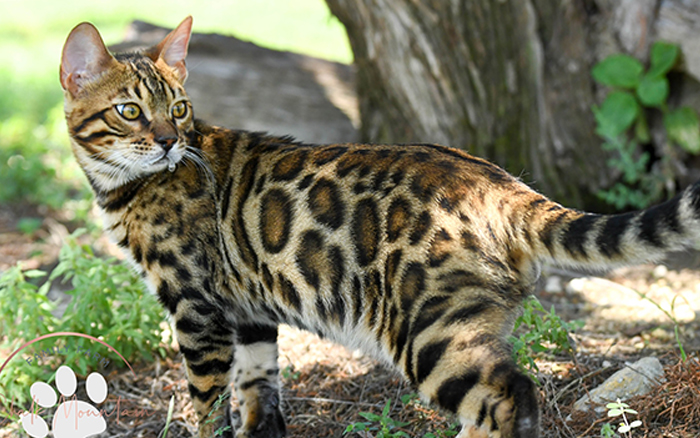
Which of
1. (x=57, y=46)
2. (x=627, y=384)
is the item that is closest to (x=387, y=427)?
(x=627, y=384)

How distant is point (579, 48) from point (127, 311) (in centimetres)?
418

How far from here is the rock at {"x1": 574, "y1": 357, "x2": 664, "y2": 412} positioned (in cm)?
334

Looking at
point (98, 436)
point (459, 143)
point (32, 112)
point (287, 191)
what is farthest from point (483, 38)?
point (32, 112)

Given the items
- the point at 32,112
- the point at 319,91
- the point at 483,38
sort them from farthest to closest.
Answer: the point at 32,112 < the point at 319,91 < the point at 483,38

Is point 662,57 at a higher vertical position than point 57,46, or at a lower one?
higher

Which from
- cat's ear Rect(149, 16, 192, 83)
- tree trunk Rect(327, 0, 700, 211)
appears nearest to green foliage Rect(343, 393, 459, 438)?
cat's ear Rect(149, 16, 192, 83)

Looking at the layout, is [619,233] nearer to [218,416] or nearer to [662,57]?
[218,416]

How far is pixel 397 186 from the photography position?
3053 mm

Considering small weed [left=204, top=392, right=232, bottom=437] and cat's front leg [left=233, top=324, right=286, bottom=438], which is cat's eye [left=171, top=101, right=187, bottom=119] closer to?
cat's front leg [left=233, top=324, right=286, bottom=438]

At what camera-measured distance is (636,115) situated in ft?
19.0

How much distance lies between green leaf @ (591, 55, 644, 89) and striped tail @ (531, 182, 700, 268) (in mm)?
3292

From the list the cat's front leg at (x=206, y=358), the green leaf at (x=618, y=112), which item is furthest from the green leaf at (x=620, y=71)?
the cat's front leg at (x=206, y=358)

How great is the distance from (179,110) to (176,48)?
18.0 inches

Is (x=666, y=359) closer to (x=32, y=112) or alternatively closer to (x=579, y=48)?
(x=579, y=48)
